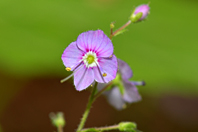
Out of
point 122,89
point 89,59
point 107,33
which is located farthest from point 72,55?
point 107,33

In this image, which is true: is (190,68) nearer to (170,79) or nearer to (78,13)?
(170,79)

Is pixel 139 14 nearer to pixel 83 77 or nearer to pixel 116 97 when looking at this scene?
pixel 83 77

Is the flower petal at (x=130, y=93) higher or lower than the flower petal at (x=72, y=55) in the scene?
lower

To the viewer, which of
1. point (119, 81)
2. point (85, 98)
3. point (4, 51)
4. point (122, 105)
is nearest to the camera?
point (119, 81)

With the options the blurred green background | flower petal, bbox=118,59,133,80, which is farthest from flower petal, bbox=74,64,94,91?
the blurred green background

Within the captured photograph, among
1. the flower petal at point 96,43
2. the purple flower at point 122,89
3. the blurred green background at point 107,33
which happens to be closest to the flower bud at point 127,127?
the purple flower at point 122,89

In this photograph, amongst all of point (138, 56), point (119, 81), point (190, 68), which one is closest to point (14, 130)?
point (138, 56)

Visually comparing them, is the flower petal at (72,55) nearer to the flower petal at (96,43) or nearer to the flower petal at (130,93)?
the flower petal at (96,43)
